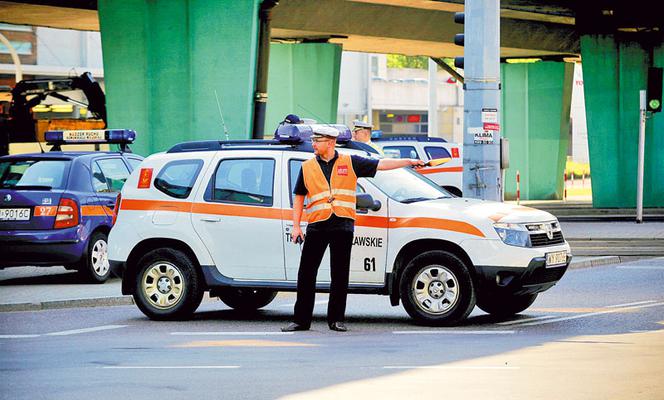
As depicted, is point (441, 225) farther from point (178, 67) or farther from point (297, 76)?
point (297, 76)

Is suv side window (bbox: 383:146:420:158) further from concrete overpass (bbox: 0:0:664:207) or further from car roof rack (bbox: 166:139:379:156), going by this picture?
car roof rack (bbox: 166:139:379:156)

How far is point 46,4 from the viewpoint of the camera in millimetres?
30766

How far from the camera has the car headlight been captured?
508 inches

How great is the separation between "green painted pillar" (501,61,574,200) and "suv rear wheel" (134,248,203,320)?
3454 centimetres

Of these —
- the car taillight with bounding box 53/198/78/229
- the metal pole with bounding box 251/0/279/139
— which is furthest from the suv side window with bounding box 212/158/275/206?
the metal pole with bounding box 251/0/279/139

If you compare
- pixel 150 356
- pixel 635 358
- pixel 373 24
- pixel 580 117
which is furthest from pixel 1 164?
pixel 580 117

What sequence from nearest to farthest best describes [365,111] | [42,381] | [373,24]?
[42,381] → [373,24] → [365,111]

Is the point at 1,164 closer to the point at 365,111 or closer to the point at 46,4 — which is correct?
the point at 46,4

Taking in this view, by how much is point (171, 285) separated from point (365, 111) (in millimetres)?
71557

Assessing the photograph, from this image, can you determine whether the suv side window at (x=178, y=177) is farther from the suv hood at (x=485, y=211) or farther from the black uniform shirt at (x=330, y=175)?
the suv hood at (x=485, y=211)

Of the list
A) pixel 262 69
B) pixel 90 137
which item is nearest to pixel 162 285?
pixel 90 137

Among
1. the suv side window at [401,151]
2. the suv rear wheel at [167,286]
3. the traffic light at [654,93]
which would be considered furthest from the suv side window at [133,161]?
the traffic light at [654,93]

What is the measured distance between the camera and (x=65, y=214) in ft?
57.9

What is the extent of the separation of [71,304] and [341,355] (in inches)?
220
